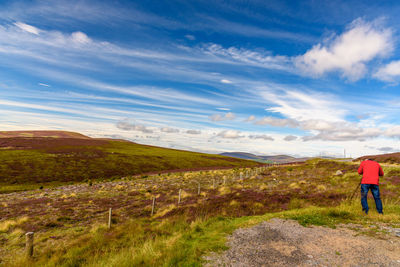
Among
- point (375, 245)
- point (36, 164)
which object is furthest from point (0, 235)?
point (36, 164)

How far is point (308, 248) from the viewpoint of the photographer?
23.2 feet

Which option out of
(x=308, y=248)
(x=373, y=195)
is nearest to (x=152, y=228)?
(x=308, y=248)

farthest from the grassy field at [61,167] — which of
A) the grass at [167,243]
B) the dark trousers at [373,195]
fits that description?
the dark trousers at [373,195]

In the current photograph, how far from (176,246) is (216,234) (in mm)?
2024

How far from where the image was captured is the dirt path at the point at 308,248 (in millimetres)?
6129

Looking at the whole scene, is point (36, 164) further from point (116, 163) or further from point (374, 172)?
point (374, 172)

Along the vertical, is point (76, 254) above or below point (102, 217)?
above

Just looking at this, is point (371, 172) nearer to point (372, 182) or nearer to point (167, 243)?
point (372, 182)

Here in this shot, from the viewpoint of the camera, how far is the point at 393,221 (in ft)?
30.3

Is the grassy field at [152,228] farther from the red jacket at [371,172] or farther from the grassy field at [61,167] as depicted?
the grassy field at [61,167]

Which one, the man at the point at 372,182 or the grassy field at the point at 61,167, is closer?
the man at the point at 372,182

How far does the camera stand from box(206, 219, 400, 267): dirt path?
241 inches

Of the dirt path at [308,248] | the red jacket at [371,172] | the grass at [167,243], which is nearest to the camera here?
the dirt path at [308,248]

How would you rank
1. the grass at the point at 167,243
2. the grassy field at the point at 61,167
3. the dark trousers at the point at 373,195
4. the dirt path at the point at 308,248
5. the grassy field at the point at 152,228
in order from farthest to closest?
1. the grassy field at the point at 61,167
2. the dark trousers at the point at 373,195
3. the grassy field at the point at 152,228
4. the grass at the point at 167,243
5. the dirt path at the point at 308,248
